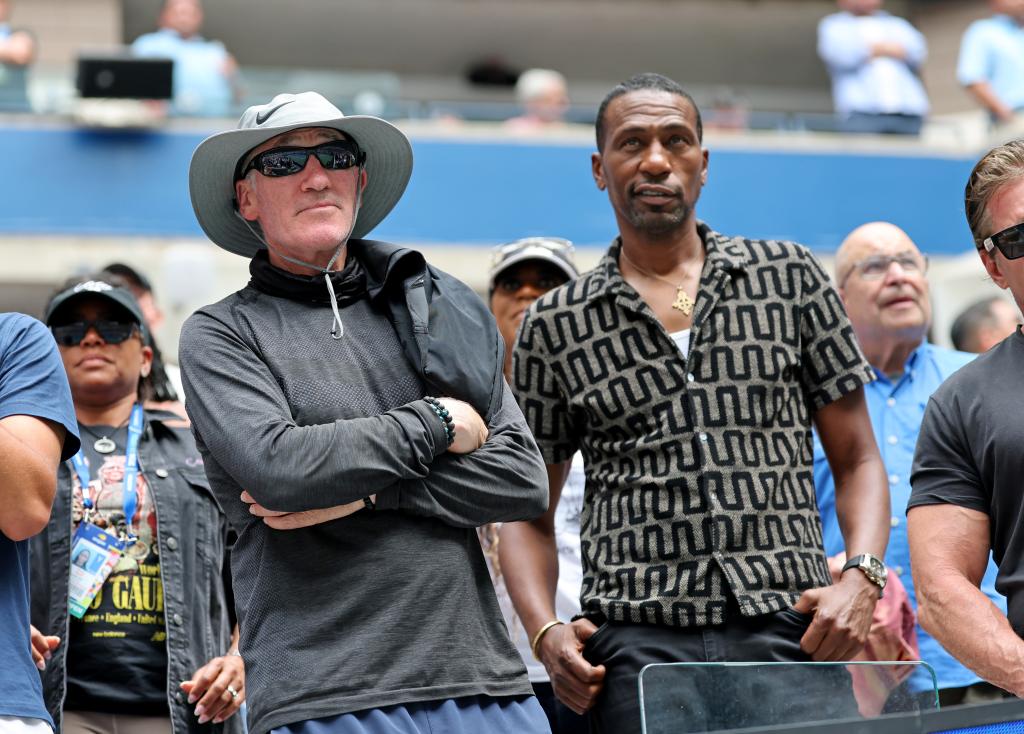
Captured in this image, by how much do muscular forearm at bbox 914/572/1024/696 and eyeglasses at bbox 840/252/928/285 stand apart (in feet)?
6.81

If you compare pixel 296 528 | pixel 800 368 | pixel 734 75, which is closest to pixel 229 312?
pixel 296 528

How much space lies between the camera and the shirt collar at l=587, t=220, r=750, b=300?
363cm

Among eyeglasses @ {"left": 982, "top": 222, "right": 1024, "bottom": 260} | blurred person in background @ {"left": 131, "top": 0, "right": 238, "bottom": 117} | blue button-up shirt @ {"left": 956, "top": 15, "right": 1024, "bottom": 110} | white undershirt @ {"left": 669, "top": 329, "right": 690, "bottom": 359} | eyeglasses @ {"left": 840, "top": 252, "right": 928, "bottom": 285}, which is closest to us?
eyeglasses @ {"left": 982, "top": 222, "right": 1024, "bottom": 260}

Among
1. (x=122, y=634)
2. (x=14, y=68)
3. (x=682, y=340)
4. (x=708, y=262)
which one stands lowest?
(x=122, y=634)

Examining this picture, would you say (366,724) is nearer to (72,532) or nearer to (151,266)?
(72,532)

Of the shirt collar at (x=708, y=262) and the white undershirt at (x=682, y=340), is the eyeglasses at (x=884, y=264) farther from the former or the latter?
the white undershirt at (x=682, y=340)

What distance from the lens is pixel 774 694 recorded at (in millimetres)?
2797

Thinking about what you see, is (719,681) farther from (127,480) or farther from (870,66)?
(870,66)

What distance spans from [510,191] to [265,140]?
926 centimetres

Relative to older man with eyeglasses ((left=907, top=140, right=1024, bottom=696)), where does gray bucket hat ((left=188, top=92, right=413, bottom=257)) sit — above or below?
above

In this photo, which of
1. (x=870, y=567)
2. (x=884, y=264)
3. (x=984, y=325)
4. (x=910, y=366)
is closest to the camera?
(x=870, y=567)

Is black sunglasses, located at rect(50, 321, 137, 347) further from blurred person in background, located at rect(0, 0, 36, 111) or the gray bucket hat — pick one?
blurred person in background, located at rect(0, 0, 36, 111)

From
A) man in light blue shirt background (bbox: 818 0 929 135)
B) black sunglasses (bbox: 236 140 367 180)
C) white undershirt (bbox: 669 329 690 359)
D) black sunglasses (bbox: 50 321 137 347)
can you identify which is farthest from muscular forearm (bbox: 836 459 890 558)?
man in light blue shirt background (bbox: 818 0 929 135)

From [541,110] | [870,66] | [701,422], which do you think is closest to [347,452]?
[701,422]
